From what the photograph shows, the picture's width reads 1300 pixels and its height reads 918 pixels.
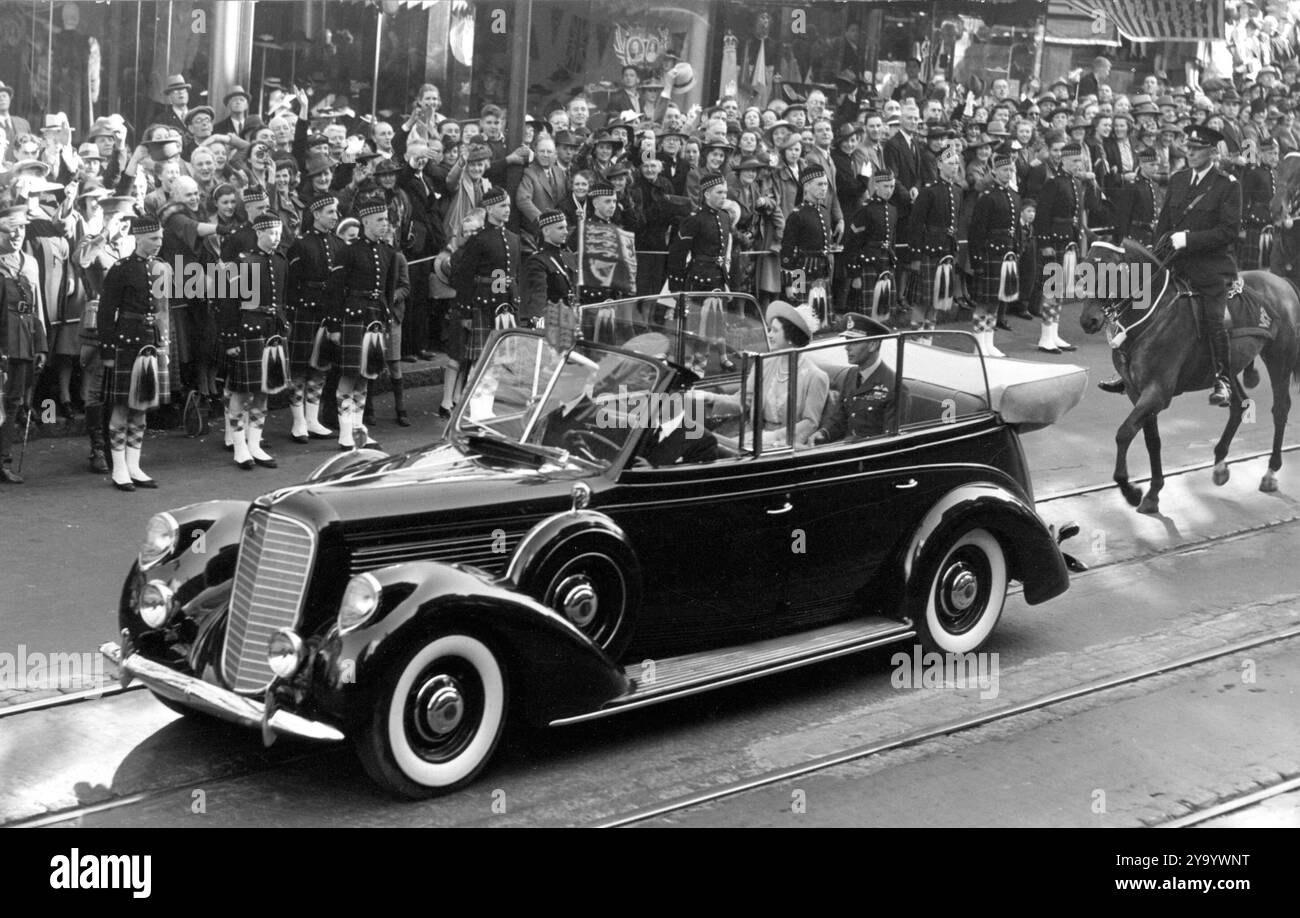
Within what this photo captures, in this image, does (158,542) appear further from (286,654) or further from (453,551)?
(453,551)

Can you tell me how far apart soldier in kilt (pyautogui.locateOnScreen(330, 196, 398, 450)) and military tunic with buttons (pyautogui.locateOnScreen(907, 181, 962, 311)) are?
6577 mm

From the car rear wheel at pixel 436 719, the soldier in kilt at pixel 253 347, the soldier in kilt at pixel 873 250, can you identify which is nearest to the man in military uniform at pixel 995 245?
the soldier in kilt at pixel 873 250

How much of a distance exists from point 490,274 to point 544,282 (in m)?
0.52

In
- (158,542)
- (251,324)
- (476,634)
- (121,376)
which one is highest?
(251,324)

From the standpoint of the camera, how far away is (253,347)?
13273mm

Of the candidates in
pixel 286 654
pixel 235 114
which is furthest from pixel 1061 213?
pixel 286 654

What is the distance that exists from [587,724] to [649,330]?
2104mm

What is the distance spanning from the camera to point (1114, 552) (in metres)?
12.1

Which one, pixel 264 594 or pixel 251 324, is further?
pixel 251 324

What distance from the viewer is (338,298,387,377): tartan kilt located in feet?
45.1

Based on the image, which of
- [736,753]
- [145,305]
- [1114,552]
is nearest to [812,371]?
[736,753]

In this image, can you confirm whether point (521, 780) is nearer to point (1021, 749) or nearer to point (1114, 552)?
point (1021, 749)

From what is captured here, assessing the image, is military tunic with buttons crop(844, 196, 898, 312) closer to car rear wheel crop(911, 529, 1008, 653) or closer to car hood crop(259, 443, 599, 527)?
car rear wheel crop(911, 529, 1008, 653)

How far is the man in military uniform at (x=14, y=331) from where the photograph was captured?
12.4 meters
